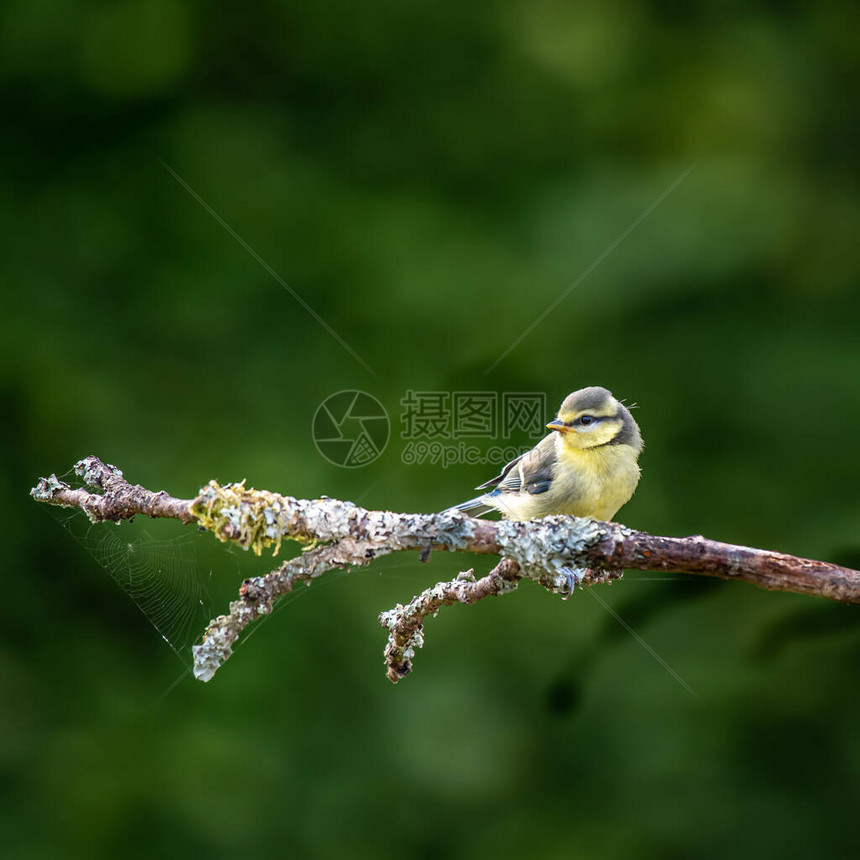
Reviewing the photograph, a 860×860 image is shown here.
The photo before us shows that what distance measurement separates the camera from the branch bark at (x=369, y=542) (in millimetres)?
1862

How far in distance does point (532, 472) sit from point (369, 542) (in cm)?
129

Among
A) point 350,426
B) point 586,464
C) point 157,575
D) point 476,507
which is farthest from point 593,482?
point 350,426

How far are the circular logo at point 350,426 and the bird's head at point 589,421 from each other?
1.56 m

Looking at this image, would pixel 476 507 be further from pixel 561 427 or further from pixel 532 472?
pixel 561 427

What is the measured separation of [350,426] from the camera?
4504 mm

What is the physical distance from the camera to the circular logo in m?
4.41

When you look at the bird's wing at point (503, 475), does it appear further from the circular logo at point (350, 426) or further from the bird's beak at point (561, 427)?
the circular logo at point (350, 426)

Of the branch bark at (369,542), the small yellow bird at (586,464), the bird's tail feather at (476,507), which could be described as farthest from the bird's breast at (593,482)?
the branch bark at (369,542)

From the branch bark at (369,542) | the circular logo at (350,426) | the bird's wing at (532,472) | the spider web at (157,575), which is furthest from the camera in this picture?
the circular logo at (350,426)

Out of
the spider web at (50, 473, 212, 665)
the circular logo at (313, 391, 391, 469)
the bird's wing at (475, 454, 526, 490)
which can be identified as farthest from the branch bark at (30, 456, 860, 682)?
the circular logo at (313, 391, 391, 469)

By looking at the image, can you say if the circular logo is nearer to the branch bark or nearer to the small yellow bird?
the small yellow bird

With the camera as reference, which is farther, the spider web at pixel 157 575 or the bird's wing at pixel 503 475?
the bird's wing at pixel 503 475

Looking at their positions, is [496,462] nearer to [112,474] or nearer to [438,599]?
[438,599]

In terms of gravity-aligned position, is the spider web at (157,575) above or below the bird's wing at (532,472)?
above
